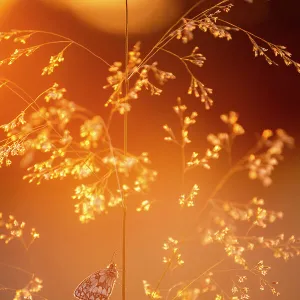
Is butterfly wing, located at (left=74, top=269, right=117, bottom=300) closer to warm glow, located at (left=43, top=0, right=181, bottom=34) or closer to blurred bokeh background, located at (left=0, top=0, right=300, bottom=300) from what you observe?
blurred bokeh background, located at (left=0, top=0, right=300, bottom=300)

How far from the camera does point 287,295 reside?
1257mm

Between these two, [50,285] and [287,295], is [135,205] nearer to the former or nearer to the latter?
[50,285]

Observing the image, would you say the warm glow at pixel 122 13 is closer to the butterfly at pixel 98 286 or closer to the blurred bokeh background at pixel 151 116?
the blurred bokeh background at pixel 151 116

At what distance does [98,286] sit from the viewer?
82 cm

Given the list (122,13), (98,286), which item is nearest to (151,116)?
(122,13)

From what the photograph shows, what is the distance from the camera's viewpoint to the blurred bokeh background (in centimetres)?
123

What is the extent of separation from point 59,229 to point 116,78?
1.91 ft

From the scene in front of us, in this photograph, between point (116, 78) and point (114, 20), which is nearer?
point (116, 78)

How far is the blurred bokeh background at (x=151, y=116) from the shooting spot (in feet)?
4.04

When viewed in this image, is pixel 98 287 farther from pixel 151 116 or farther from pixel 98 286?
pixel 151 116

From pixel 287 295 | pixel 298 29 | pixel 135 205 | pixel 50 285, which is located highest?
pixel 298 29

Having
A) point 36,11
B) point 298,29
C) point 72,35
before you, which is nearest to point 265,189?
point 298,29

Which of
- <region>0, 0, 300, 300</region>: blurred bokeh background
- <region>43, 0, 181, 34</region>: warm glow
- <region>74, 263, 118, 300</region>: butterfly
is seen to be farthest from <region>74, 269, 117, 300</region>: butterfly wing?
<region>43, 0, 181, 34</region>: warm glow

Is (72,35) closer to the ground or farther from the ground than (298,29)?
closer to the ground
